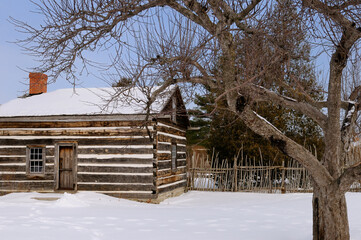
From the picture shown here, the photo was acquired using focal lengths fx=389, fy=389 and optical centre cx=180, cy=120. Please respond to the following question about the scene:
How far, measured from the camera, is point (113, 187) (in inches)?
593

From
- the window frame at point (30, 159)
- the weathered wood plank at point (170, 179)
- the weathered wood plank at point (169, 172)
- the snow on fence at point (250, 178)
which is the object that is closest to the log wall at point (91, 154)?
the window frame at point (30, 159)

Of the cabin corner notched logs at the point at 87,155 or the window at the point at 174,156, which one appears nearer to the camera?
the cabin corner notched logs at the point at 87,155

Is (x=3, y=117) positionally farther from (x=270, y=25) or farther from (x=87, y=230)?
(x=270, y=25)

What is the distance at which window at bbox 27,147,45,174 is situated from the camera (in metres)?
15.7

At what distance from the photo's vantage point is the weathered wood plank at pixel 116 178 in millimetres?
14883

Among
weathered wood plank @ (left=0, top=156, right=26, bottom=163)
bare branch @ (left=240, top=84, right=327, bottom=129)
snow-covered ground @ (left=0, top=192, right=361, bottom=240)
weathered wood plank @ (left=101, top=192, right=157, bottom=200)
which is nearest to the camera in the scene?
bare branch @ (left=240, top=84, right=327, bottom=129)

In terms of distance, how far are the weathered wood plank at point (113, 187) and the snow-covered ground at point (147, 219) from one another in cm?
39

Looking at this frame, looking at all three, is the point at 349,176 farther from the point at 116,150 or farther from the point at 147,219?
the point at 116,150

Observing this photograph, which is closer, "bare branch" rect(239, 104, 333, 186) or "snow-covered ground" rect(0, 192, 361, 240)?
"bare branch" rect(239, 104, 333, 186)

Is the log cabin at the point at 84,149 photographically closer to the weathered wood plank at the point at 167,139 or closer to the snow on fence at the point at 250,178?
the weathered wood plank at the point at 167,139

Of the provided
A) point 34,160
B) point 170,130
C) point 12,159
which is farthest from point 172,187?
point 12,159

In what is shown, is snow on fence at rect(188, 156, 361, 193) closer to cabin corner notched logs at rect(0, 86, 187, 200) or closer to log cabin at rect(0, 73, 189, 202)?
log cabin at rect(0, 73, 189, 202)

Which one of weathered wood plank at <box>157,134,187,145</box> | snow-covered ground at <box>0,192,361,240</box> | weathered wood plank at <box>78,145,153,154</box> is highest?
weathered wood plank at <box>157,134,187,145</box>

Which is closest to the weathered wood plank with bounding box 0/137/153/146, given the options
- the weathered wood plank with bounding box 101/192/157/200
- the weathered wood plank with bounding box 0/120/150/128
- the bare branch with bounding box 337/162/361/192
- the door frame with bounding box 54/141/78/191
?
the door frame with bounding box 54/141/78/191
